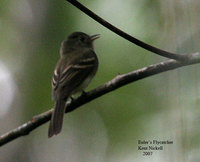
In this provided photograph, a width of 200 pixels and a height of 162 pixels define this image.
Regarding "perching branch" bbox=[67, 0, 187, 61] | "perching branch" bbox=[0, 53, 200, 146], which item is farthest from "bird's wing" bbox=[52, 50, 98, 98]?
"perching branch" bbox=[67, 0, 187, 61]

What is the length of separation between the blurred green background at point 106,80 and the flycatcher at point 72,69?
100 millimetres

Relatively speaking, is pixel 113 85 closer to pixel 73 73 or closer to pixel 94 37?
pixel 73 73

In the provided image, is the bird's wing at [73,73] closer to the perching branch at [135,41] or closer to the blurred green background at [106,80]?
the blurred green background at [106,80]

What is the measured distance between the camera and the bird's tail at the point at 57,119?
2.03m

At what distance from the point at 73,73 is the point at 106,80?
53cm

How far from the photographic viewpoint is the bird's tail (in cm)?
203

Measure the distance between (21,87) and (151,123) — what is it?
1534mm

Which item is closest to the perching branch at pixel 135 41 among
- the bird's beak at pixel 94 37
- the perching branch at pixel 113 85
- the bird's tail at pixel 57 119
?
the perching branch at pixel 113 85

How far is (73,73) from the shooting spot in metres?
3.17

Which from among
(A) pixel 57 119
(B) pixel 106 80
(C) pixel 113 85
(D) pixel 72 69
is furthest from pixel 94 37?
(A) pixel 57 119

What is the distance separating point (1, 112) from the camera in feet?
10.5

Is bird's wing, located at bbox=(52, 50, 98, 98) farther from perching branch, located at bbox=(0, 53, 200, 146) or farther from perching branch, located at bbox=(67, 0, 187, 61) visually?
perching branch, located at bbox=(67, 0, 187, 61)

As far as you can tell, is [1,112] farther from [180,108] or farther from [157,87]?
[180,108]

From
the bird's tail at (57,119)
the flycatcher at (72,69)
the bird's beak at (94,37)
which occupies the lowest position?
the flycatcher at (72,69)
